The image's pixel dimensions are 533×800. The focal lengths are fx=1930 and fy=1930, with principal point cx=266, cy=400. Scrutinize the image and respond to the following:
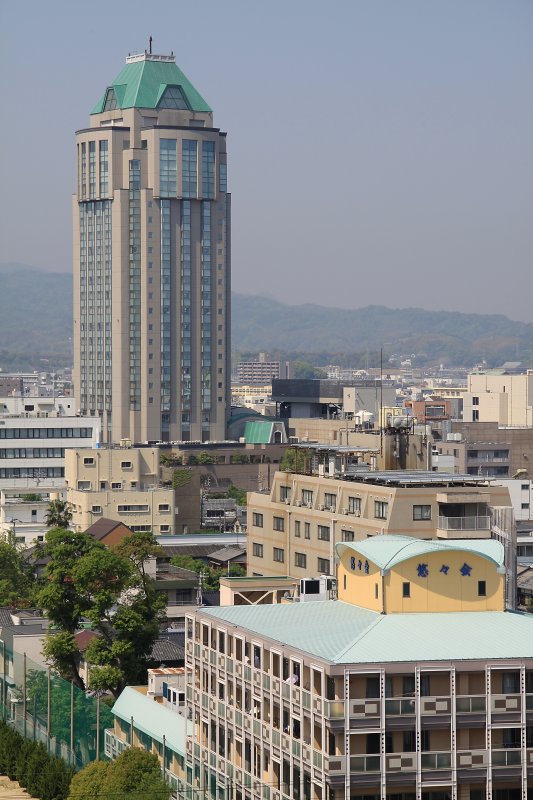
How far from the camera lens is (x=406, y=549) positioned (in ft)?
80.8

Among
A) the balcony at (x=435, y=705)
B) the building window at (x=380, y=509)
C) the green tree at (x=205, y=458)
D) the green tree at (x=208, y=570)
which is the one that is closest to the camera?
the balcony at (x=435, y=705)

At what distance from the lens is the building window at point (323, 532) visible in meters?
38.6

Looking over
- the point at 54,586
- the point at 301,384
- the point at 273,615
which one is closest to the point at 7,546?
the point at 54,586

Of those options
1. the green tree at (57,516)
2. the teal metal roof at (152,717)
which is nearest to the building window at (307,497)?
the teal metal roof at (152,717)

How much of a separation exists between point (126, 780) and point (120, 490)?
1358 inches

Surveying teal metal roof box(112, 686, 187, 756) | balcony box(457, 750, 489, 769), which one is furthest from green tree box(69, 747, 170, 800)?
balcony box(457, 750, 489, 769)

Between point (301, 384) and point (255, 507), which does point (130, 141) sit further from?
point (255, 507)

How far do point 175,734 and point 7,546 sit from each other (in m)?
21.5

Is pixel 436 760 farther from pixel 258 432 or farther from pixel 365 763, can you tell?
pixel 258 432

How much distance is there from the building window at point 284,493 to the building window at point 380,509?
4027mm

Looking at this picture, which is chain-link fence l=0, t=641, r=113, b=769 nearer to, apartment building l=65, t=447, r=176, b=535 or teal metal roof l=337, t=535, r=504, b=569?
teal metal roof l=337, t=535, r=504, b=569

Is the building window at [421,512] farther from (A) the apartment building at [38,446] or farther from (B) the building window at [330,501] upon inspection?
(A) the apartment building at [38,446]

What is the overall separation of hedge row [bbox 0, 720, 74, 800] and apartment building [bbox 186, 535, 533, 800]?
244 inches

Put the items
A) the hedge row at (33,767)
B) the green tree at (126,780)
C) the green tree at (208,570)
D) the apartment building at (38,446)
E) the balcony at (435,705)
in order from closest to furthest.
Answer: the balcony at (435,705)
the green tree at (126,780)
the hedge row at (33,767)
the green tree at (208,570)
the apartment building at (38,446)
